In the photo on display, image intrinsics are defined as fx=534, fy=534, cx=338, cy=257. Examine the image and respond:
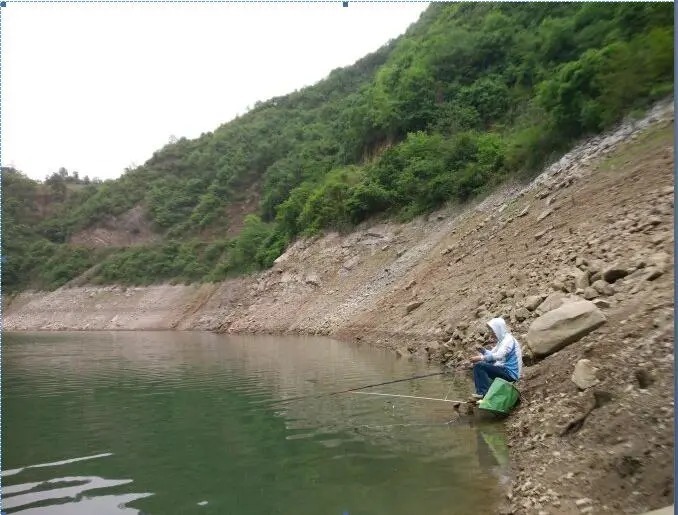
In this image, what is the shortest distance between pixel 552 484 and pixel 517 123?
26905 millimetres

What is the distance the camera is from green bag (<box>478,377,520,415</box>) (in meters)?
7.02

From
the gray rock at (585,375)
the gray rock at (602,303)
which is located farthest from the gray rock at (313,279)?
the gray rock at (585,375)

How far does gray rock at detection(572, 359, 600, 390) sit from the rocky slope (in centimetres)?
2

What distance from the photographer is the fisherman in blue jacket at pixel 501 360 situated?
7352 mm

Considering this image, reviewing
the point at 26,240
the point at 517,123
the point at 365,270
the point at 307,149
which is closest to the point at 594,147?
the point at 517,123

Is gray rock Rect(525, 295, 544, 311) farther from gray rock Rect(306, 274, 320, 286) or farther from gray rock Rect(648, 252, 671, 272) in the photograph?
gray rock Rect(306, 274, 320, 286)

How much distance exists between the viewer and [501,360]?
289 inches

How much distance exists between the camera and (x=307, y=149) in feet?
174

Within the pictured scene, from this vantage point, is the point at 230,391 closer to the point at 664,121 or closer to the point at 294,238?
the point at 664,121

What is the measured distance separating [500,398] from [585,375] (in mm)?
1403

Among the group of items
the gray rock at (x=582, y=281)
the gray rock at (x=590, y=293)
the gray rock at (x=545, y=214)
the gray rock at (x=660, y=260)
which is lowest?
the gray rock at (x=590, y=293)

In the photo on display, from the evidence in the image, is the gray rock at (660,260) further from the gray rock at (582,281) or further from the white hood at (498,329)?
the white hood at (498,329)

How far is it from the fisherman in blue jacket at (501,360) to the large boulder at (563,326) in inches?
27.6

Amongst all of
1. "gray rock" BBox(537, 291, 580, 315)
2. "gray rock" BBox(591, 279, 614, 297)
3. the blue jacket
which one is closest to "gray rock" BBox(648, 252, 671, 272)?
"gray rock" BBox(591, 279, 614, 297)
